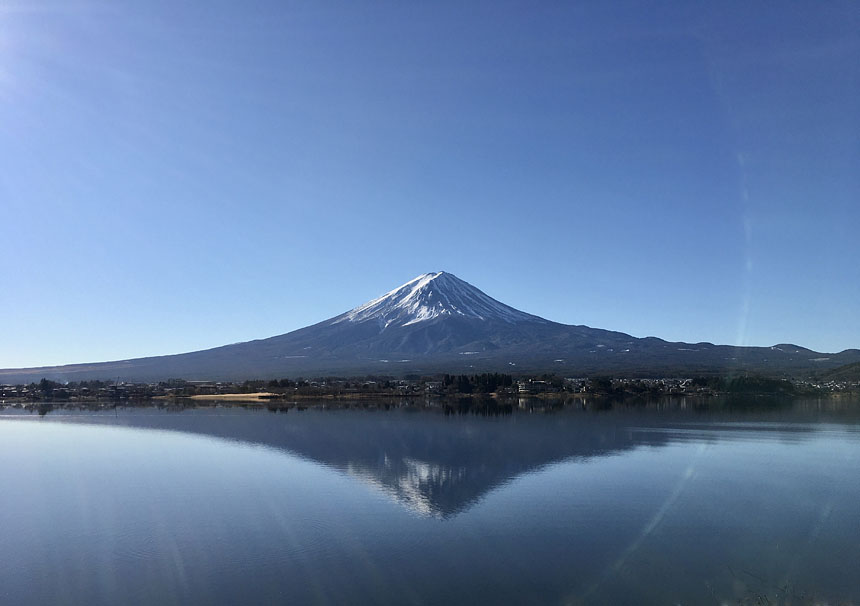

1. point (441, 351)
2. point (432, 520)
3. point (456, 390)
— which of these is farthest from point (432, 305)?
point (432, 520)

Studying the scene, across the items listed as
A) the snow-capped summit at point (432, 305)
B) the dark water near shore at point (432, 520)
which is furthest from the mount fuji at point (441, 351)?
the dark water near shore at point (432, 520)

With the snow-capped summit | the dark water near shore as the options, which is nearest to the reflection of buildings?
the dark water near shore

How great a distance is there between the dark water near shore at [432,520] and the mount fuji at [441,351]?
5894 centimetres

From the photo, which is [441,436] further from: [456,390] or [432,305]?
[432,305]

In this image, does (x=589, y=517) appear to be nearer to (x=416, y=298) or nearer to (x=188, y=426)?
(x=188, y=426)

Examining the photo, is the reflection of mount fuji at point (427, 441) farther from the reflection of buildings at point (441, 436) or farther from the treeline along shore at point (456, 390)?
the treeline along shore at point (456, 390)

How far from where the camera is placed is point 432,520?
12672 millimetres

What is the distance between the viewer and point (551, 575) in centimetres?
939

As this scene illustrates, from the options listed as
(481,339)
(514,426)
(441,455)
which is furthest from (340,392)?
(481,339)

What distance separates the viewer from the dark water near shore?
29.3 ft

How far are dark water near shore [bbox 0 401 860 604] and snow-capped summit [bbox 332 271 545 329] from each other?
99852 millimetres

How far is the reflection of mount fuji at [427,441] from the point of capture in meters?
16.5

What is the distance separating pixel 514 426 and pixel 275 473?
47.1 ft

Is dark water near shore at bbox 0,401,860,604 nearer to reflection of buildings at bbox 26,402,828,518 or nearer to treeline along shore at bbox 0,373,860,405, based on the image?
reflection of buildings at bbox 26,402,828,518
